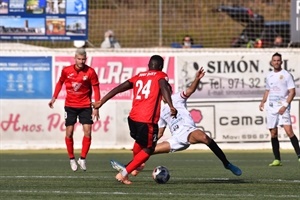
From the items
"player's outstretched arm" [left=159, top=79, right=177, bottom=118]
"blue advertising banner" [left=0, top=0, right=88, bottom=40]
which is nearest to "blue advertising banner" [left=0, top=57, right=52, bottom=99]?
"blue advertising banner" [left=0, top=0, right=88, bottom=40]

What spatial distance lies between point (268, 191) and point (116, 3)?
16956 mm

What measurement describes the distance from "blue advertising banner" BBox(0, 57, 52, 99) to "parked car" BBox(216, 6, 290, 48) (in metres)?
5.89

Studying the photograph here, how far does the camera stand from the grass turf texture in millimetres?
12641

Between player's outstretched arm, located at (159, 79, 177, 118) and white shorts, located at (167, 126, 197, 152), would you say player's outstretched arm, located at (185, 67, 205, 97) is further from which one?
player's outstretched arm, located at (159, 79, 177, 118)

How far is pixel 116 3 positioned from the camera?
2936cm

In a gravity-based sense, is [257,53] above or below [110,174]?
above

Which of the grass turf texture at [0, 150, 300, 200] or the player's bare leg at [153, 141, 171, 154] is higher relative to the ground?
the player's bare leg at [153, 141, 171, 154]

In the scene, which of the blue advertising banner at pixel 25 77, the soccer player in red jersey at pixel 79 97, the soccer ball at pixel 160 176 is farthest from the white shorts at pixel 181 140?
the blue advertising banner at pixel 25 77

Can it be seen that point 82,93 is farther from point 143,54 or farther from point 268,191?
point 143,54

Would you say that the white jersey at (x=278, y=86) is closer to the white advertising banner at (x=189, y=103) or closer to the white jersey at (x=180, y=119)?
the white jersey at (x=180, y=119)

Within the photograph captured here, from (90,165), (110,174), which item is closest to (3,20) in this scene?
(90,165)

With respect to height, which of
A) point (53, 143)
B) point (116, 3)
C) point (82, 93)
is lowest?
point (53, 143)

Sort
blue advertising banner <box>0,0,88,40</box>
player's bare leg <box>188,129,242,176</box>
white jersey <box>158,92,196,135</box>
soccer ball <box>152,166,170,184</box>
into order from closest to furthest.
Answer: soccer ball <box>152,166,170,184</box> → player's bare leg <box>188,129,242,176</box> → white jersey <box>158,92,196,135</box> → blue advertising banner <box>0,0,88,40</box>

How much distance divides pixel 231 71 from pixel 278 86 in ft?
19.6
